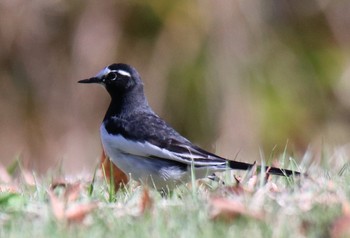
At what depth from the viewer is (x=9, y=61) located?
1274 centimetres

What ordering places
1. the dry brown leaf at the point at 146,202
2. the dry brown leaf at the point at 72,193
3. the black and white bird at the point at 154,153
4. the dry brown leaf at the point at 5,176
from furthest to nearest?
1. the dry brown leaf at the point at 5,176
2. the black and white bird at the point at 154,153
3. the dry brown leaf at the point at 72,193
4. the dry brown leaf at the point at 146,202

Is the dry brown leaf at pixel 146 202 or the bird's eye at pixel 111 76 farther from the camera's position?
the bird's eye at pixel 111 76

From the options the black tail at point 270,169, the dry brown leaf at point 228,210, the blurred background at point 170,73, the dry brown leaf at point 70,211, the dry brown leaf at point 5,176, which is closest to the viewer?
the dry brown leaf at point 228,210

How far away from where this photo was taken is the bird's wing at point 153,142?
6.25 metres

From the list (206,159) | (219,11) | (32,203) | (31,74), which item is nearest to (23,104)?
(31,74)

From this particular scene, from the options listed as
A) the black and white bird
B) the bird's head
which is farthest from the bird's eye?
the black and white bird

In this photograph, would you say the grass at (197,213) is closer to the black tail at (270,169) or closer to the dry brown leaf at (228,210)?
the dry brown leaf at (228,210)

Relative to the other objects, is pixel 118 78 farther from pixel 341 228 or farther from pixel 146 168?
pixel 341 228

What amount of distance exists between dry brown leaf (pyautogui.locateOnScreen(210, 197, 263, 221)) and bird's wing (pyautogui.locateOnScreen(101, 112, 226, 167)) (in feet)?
5.29

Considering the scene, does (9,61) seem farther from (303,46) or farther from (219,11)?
(303,46)

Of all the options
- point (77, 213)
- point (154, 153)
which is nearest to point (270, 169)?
point (154, 153)

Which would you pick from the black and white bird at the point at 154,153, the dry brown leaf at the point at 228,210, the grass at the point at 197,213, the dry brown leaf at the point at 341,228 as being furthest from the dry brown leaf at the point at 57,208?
the black and white bird at the point at 154,153

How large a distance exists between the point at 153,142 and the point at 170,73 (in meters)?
5.97

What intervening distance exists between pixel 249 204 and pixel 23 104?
852 centimetres
